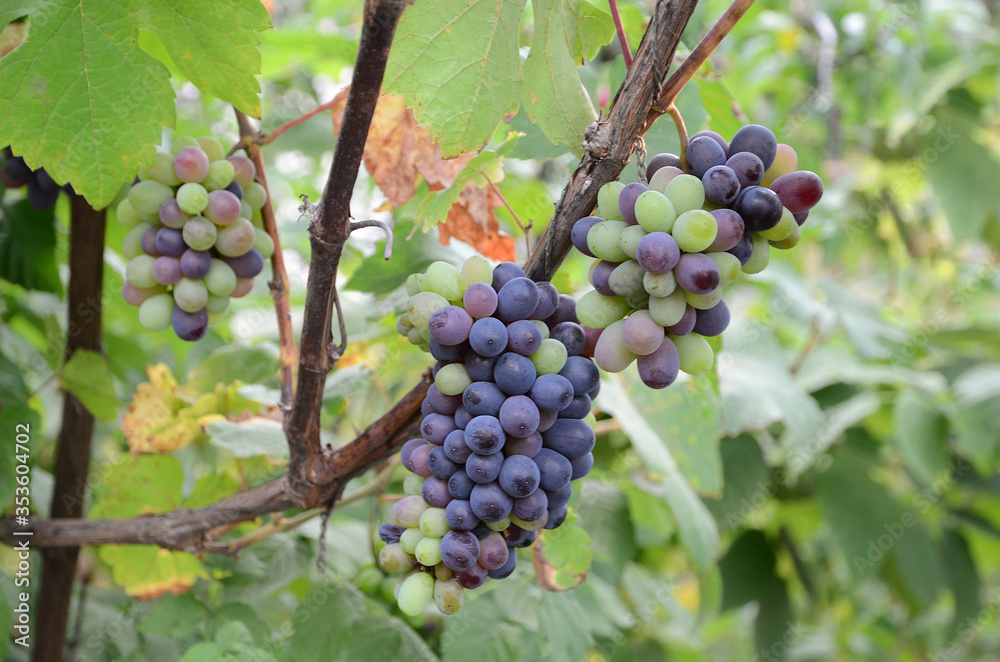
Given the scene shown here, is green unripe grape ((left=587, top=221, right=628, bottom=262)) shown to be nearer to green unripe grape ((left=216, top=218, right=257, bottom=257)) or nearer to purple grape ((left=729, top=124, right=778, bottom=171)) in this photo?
purple grape ((left=729, top=124, right=778, bottom=171))

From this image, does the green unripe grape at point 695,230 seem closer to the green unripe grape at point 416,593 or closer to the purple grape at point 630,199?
the purple grape at point 630,199

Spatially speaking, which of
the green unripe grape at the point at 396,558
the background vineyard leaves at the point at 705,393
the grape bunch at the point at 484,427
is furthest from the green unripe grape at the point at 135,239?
the green unripe grape at the point at 396,558

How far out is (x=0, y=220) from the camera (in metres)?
1.30

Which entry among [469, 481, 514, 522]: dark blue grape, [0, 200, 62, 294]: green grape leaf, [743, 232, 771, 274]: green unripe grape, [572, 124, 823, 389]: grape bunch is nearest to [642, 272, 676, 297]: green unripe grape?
[572, 124, 823, 389]: grape bunch

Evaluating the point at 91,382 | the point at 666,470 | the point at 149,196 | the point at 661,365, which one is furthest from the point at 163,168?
the point at 666,470

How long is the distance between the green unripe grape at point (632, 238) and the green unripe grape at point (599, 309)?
0.19ft

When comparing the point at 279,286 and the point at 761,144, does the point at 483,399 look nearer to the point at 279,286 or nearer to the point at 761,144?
the point at 761,144

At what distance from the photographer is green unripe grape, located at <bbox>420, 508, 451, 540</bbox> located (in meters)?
0.65

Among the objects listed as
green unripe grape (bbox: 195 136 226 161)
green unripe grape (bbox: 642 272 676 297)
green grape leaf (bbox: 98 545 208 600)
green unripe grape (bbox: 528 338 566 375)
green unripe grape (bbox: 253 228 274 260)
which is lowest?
green grape leaf (bbox: 98 545 208 600)

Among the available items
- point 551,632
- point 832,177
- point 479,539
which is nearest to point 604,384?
point 551,632

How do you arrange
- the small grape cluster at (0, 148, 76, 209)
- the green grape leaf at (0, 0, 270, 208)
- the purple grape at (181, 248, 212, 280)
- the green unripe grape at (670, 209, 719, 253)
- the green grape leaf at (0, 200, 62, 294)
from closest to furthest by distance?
the green unripe grape at (670, 209, 719, 253), the green grape leaf at (0, 0, 270, 208), the purple grape at (181, 248, 212, 280), the small grape cluster at (0, 148, 76, 209), the green grape leaf at (0, 200, 62, 294)

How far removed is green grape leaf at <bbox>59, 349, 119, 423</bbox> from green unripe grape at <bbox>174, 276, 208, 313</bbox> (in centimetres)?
40

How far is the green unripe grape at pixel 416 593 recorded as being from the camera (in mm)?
645

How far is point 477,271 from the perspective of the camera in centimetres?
67
